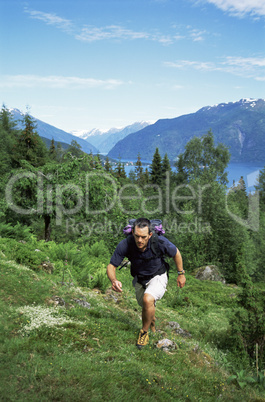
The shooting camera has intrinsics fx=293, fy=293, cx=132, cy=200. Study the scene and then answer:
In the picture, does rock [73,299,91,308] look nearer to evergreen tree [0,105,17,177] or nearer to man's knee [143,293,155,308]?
man's knee [143,293,155,308]

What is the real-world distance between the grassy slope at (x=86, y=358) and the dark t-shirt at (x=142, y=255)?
1.30 meters

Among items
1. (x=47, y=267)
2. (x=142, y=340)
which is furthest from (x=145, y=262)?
(x=47, y=267)

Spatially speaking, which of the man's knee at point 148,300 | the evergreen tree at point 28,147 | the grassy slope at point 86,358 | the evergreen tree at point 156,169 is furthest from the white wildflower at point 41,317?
the evergreen tree at point 156,169

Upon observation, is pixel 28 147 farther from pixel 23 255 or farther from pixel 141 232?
pixel 141 232

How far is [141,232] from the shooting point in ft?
16.9

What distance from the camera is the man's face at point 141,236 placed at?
516 centimetres

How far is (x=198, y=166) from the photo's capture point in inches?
2379

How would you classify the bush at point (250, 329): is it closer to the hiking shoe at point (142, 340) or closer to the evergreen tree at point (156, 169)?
the hiking shoe at point (142, 340)

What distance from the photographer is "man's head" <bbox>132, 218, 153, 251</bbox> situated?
16.9 ft

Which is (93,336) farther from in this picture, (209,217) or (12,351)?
(209,217)

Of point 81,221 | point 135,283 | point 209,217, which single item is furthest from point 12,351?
point 209,217

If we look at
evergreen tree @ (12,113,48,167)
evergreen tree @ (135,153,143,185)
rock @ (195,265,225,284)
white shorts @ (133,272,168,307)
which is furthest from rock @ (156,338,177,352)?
evergreen tree @ (135,153,143,185)

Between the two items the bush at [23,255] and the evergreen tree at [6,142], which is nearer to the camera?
the bush at [23,255]

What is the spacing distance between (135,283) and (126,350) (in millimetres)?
1282
